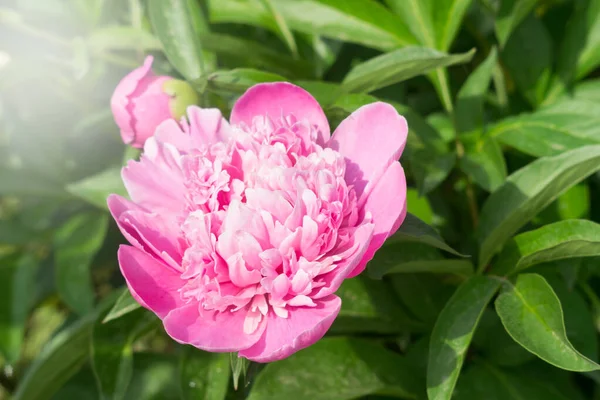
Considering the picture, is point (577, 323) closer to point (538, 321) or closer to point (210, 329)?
point (538, 321)

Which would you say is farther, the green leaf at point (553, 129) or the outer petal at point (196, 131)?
the green leaf at point (553, 129)

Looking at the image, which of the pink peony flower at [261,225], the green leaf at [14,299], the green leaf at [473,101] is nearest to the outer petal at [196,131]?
the pink peony flower at [261,225]

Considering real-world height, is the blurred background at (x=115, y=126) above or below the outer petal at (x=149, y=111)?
below

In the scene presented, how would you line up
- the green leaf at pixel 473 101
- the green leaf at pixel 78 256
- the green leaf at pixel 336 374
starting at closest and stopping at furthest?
the green leaf at pixel 336 374, the green leaf at pixel 473 101, the green leaf at pixel 78 256

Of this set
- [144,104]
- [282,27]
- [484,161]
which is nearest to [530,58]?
[484,161]

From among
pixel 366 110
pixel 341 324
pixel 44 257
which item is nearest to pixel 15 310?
Answer: pixel 44 257

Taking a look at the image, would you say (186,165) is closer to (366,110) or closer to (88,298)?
(366,110)

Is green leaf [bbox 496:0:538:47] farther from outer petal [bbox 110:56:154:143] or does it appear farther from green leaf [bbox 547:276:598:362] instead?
outer petal [bbox 110:56:154:143]

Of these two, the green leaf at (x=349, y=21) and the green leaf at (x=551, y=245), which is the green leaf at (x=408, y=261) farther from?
the green leaf at (x=349, y=21)

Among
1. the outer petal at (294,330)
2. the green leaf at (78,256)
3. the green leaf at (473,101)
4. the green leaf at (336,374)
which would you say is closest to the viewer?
the outer petal at (294,330)
